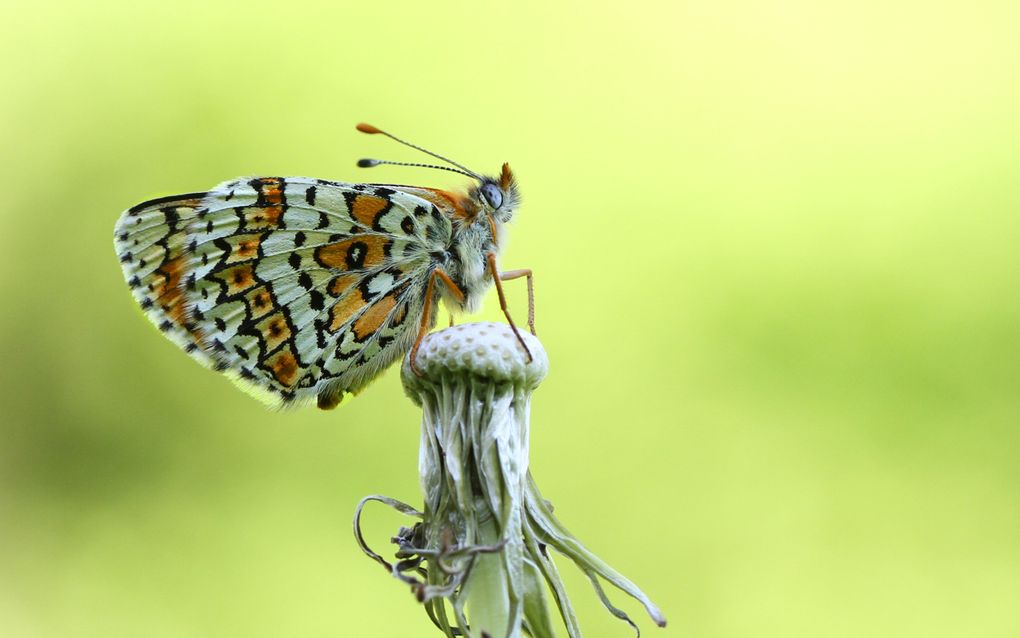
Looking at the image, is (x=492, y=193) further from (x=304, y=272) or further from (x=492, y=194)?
(x=304, y=272)

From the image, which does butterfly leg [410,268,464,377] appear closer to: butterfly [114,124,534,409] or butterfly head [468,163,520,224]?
butterfly [114,124,534,409]

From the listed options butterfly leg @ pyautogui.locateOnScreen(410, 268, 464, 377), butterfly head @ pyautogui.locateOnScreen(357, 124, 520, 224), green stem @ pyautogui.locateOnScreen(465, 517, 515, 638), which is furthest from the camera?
butterfly head @ pyautogui.locateOnScreen(357, 124, 520, 224)

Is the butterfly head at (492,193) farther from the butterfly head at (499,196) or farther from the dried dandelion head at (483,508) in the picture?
the dried dandelion head at (483,508)

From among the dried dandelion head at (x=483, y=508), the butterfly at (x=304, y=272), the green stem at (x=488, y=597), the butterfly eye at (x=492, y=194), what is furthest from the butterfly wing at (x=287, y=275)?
the green stem at (x=488, y=597)

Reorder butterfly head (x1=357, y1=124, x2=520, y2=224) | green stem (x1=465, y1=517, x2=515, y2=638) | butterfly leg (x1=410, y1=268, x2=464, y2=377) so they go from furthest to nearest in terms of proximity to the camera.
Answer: butterfly head (x1=357, y1=124, x2=520, y2=224)
butterfly leg (x1=410, y1=268, x2=464, y2=377)
green stem (x1=465, y1=517, x2=515, y2=638)

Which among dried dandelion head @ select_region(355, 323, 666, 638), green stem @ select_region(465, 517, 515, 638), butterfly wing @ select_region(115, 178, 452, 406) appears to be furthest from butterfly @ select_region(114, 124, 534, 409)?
green stem @ select_region(465, 517, 515, 638)

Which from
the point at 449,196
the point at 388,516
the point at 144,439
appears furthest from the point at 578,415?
the point at 144,439
